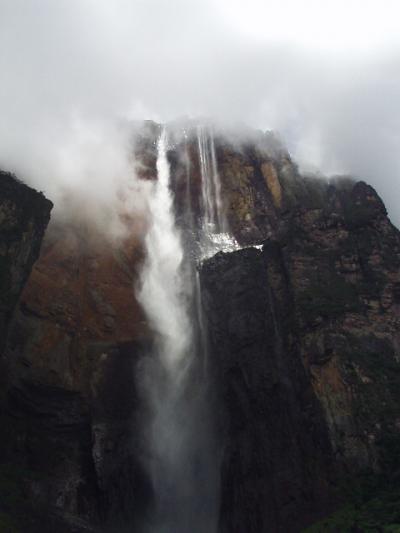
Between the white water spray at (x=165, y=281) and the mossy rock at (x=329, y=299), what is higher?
the white water spray at (x=165, y=281)

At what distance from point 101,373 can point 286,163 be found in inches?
1420

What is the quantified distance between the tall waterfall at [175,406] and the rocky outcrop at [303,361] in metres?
1.68

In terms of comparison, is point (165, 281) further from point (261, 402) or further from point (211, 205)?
point (261, 402)

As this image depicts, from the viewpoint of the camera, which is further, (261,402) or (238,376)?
(238,376)

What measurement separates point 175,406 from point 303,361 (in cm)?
964

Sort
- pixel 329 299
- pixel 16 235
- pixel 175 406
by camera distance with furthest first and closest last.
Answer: pixel 175 406 → pixel 329 299 → pixel 16 235

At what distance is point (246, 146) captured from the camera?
6262 cm

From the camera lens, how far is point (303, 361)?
33625mm

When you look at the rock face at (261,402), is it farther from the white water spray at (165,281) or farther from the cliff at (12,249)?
the cliff at (12,249)

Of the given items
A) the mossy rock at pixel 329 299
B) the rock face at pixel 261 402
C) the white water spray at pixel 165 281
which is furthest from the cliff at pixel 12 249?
the mossy rock at pixel 329 299

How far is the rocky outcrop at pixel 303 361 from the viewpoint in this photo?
29922mm

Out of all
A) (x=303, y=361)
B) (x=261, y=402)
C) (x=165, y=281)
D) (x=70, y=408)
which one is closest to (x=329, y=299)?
(x=303, y=361)

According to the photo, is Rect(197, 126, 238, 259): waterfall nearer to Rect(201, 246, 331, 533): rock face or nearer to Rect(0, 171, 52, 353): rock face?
Rect(201, 246, 331, 533): rock face

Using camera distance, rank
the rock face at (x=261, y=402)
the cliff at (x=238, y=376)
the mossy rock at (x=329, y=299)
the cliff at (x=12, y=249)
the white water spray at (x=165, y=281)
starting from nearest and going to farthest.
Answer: the rock face at (x=261, y=402)
the cliff at (x=238, y=376)
the cliff at (x=12, y=249)
the mossy rock at (x=329, y=299)
the white water spray at (x=165, y=281)
